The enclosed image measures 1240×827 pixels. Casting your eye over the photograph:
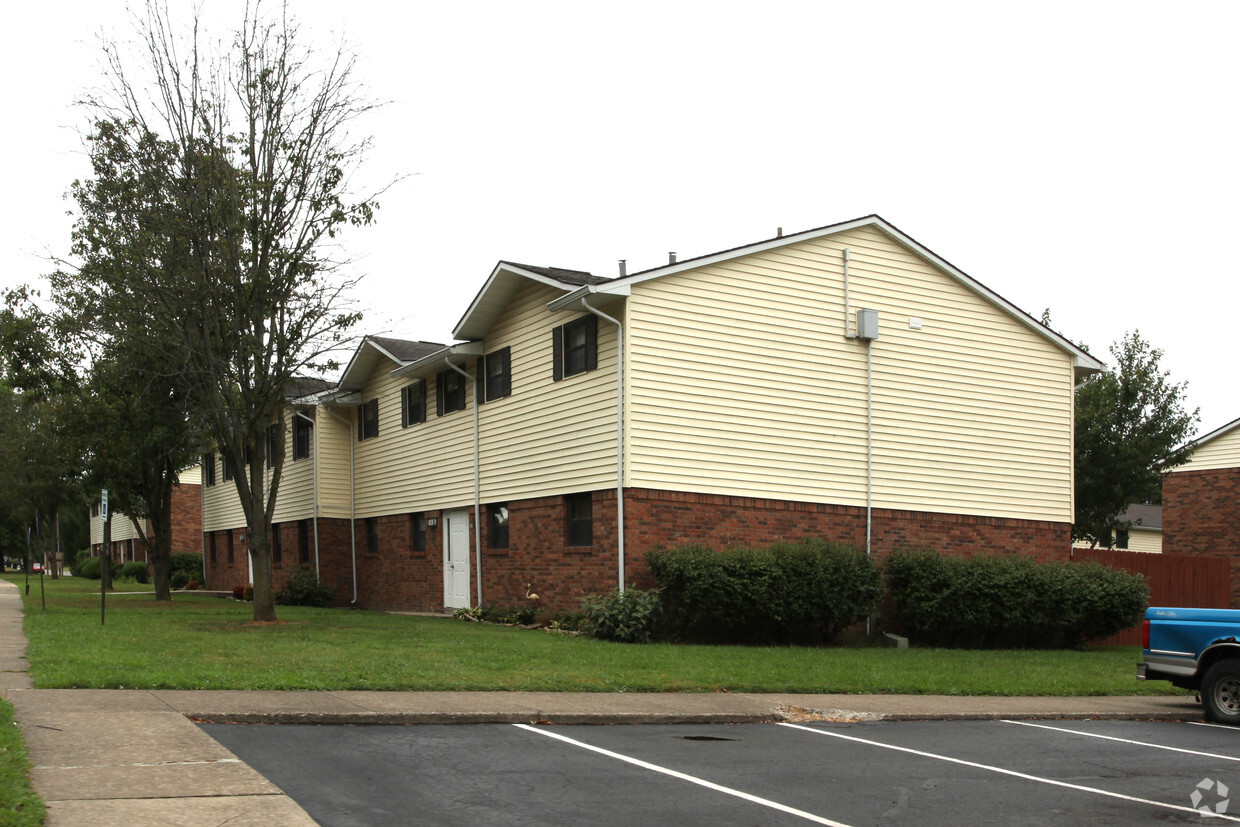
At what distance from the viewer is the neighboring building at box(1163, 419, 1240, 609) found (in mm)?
33906

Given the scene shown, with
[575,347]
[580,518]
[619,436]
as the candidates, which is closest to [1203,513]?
[580,518]

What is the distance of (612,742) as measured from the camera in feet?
32.3

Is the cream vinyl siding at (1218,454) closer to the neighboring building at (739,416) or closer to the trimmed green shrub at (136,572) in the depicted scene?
the neighboring building at (739,416)

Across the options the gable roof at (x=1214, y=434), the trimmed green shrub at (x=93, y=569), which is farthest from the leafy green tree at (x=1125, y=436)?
the trimmed green shrub at (x=93, y=569)

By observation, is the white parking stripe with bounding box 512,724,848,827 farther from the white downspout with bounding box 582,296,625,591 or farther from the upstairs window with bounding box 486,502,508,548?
the upstairs window with bounding box 486,502,508,548

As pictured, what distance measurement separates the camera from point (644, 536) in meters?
19.5

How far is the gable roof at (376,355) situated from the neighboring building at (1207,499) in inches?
911

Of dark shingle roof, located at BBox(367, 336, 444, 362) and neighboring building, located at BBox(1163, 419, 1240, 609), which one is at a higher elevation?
dark shingle roof, located at BBox(367, 336, 444, 362)

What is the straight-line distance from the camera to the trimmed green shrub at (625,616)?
1848 centimetres

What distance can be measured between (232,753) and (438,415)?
1899cm

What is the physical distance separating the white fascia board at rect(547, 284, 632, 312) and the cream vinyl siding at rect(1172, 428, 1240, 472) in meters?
23.6

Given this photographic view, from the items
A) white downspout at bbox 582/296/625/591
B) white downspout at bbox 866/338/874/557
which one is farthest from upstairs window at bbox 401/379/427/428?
white downspout at bbox 866/338/874/557

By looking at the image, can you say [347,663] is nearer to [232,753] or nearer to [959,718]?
[232,753]

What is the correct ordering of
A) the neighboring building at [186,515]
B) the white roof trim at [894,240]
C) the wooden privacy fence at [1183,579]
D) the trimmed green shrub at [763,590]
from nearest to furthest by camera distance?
the trimmed green shrub at [763,590]
the white roof trim at [894,240]
the wooden privacy fence at [1183,579]
the neighboring building at [186,515]
